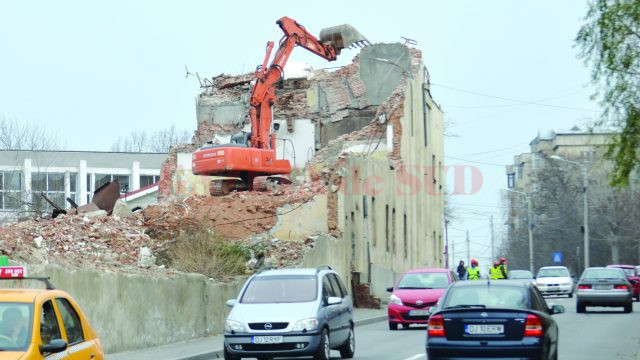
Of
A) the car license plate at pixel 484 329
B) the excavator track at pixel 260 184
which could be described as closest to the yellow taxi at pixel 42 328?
the car license plate at pixel 484 329

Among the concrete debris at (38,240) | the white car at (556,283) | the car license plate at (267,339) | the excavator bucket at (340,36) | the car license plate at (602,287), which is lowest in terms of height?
the white car at (556,283)

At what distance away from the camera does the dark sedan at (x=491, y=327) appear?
13969mm

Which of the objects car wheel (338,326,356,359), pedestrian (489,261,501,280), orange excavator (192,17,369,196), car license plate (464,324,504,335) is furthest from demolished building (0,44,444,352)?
car license plate (464,324,504,335)

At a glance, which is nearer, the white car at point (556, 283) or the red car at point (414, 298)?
the red car at point (414, 298)

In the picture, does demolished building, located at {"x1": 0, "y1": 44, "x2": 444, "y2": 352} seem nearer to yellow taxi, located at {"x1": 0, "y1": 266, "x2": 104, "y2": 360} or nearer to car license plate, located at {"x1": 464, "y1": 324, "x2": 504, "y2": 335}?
car license plate, located at {"x1": 464, "y1": 324, "x2": 504, "y2": 335}

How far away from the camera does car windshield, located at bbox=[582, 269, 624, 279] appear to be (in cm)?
3525

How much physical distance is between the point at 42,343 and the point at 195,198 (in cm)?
3094

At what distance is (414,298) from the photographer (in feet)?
91.2

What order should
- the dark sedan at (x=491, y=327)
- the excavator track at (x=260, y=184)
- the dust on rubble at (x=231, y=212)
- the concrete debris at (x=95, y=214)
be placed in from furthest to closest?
the excavator track at (x=260, y=184)
the dust on rubble at (x=231, y=212)
the concrete debris at (x=95, y=214)
the dark sedan at (x=491, y=327)

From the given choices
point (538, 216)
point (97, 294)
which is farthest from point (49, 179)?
point (97, 294)

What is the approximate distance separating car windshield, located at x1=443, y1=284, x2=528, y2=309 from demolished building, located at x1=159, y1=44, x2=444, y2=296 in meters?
25.3

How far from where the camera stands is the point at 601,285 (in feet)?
114

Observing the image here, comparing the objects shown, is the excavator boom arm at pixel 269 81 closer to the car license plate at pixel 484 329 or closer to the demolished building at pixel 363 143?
the demolished building at pixel 363 143

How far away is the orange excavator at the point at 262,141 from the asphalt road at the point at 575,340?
423 inches
